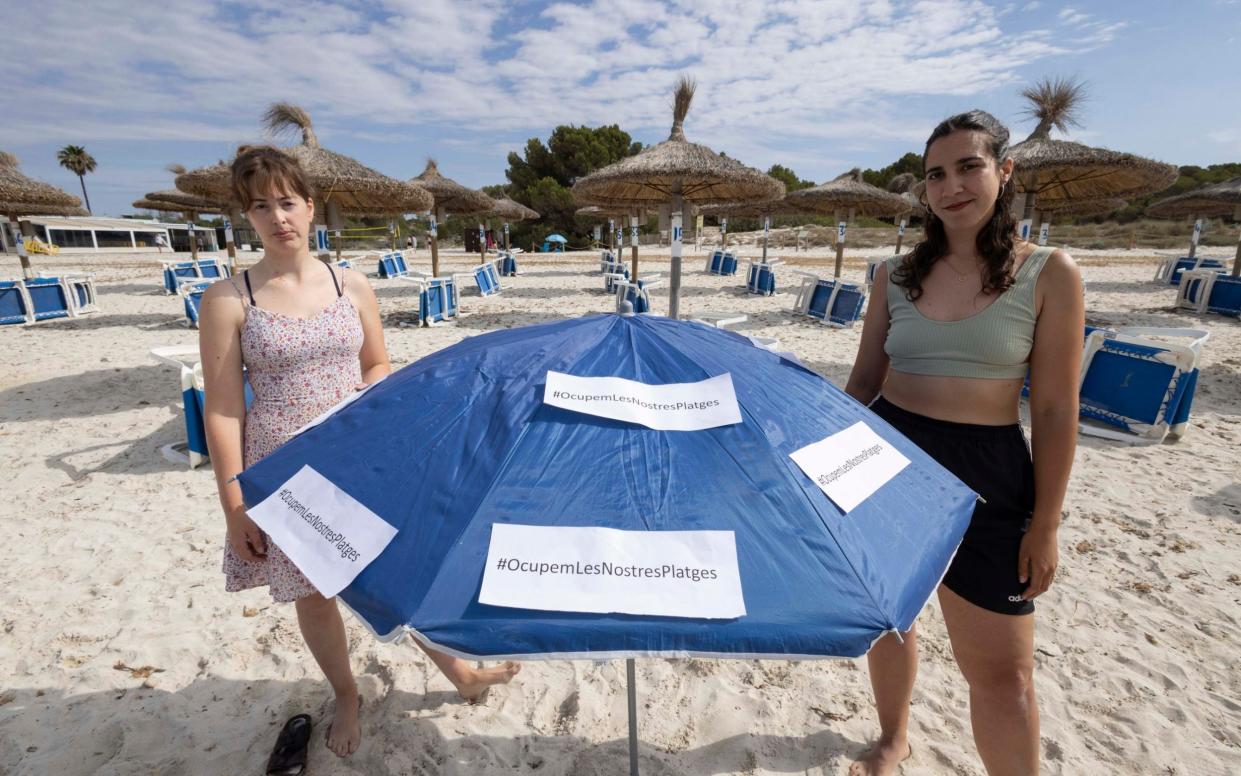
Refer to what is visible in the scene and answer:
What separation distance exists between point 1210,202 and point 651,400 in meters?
21.2

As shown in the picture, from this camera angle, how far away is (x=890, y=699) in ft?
6.66

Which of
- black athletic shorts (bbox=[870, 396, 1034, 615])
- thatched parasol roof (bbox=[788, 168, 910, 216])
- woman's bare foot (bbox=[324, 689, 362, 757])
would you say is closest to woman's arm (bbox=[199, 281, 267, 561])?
woman's bare foot (bbox=[324, 689, 362, 757])

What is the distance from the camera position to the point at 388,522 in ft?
3.15

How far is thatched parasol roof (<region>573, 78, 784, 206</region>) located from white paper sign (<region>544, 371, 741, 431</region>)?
32.9 feet

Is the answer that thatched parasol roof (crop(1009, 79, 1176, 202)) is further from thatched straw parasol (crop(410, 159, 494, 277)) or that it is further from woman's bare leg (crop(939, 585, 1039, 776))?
thatched straw parasol (crop(410, 159, 494, 277))

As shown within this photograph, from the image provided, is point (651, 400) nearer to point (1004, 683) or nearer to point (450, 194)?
point (1004, 683)

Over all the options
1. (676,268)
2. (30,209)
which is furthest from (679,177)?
(30,209)

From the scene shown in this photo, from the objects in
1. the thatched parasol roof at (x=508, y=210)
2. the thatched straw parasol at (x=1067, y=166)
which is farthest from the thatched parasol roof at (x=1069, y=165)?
the thatched parasol roof at (x=508, y=210)

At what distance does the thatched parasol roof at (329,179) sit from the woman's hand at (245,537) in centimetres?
823

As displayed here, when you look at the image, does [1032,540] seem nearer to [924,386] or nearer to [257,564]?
[924,386]

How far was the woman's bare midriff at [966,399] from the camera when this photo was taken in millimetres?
1515

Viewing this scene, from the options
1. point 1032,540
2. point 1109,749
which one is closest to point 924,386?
point 1032,540

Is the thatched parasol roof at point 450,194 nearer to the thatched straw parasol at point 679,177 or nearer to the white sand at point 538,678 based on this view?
the thatched straw parasol at point 679,177

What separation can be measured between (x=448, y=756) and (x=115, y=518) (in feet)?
11.0
